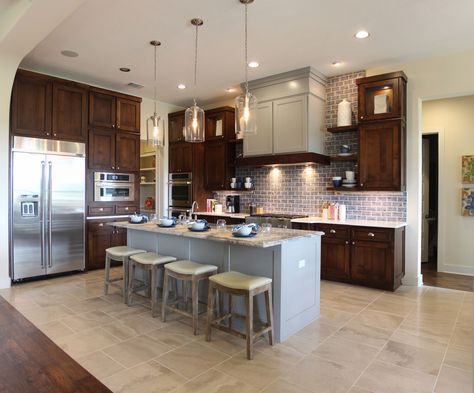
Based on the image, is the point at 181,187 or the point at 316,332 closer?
the point at 316,332

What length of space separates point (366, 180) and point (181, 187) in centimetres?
346

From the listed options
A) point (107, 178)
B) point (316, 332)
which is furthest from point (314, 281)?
point (107, 178)

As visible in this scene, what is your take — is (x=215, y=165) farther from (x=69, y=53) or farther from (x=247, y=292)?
(x=247, y=292)

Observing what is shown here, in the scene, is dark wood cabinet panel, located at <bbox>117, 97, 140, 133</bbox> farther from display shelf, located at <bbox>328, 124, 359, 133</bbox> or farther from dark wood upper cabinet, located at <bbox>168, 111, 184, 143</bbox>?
display shelf, located at <bbox>328, 124, 359, 133</bbox>

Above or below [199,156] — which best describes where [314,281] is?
below

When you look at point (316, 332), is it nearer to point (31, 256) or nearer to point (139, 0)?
point (139, 0)

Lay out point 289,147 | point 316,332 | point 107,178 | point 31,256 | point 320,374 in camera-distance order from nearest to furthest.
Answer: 1. point 320,374
2. point 316,332
3. point 31,256
4. point 289,147
5. point 107,178

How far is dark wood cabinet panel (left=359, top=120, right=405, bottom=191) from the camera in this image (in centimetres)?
459

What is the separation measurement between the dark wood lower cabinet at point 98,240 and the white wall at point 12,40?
112 centimetres

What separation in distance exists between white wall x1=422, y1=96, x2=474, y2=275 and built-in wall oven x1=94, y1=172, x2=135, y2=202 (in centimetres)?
515

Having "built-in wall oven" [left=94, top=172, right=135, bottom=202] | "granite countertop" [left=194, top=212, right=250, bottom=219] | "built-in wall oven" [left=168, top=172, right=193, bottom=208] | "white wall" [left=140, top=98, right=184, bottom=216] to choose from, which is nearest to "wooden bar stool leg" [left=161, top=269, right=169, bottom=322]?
"granite countertop" [left=194, top=212, right=250, bottom=219]

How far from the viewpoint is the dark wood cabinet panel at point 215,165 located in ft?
20.9

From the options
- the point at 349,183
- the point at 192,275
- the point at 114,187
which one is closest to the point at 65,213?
the point at 114,187

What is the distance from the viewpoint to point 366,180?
4805mm
